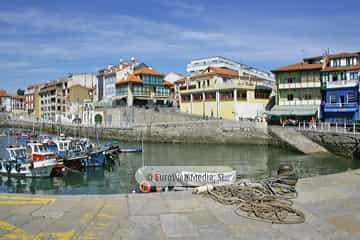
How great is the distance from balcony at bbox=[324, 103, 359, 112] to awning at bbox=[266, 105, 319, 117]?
228 centimetres

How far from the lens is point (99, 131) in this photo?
229 ft

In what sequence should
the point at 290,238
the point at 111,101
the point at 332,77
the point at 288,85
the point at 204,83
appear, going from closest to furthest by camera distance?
the point at 290,238
the point at 332,77
the point at 288,85
the point at 204,83
the point at 111,101

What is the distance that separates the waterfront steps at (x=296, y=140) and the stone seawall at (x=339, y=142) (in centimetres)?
60

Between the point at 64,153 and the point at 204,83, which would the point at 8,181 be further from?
the point at 204,83

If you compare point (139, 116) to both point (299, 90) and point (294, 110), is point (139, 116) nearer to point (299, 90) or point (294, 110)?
point (294, 110)

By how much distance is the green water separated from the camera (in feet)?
79.8

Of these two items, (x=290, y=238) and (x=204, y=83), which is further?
(x=204, y=83)

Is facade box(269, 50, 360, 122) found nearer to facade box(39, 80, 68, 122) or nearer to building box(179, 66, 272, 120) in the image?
building box(179, 66, 272, 120)

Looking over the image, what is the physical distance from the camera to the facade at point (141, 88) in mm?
78438

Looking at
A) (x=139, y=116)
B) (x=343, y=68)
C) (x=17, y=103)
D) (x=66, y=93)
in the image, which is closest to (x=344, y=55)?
(x=343, y=68)

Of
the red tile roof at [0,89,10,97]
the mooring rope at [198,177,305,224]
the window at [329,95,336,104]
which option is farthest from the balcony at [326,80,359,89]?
the red tile roof at [0,89,10,97]

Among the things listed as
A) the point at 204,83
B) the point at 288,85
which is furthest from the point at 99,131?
the point at 288,85

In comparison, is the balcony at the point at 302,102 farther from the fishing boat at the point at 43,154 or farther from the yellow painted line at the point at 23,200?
the yellow painted line at the point at 23,200

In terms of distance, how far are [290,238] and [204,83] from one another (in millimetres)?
61385
